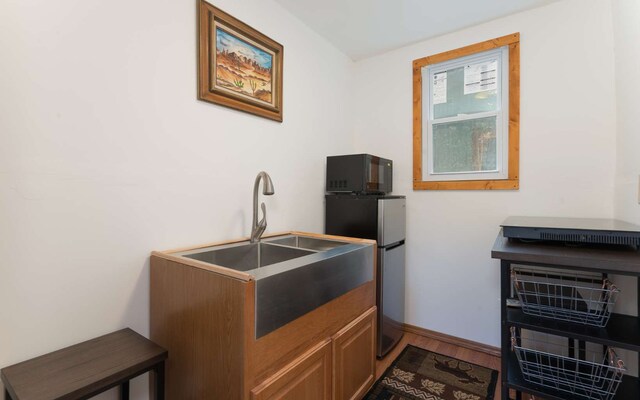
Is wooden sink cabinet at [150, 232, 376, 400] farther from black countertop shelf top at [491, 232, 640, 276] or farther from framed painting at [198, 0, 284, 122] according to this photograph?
framed painting at [198, 0, 284, 122]

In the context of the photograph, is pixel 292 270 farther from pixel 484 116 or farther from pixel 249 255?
pixel 484 116

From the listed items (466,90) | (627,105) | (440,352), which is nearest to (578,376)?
(440,352)

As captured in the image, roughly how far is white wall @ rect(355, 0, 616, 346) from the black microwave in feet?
1.12

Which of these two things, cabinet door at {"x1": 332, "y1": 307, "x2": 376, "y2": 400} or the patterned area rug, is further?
the patterned area rug

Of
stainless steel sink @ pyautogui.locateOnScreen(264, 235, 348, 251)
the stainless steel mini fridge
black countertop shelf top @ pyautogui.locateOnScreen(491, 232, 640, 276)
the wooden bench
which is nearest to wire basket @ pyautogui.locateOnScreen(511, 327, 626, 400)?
black countertop shelf top @ pyautogui.locateOnScreen(491, 232, 640, 276)

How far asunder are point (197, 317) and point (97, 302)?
46cm

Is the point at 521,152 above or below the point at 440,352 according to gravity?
above

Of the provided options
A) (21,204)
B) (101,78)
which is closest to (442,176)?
(101,78)

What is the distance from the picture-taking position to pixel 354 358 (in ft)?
5.22

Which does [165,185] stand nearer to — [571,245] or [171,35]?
[171,35]

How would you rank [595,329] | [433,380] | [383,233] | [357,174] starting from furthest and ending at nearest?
[357,174] < [383,233] < [433,380] < [595,329]

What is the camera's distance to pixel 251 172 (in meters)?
1.86

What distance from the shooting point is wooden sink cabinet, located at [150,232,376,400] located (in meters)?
0.97

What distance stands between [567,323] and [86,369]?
6.46 feet
